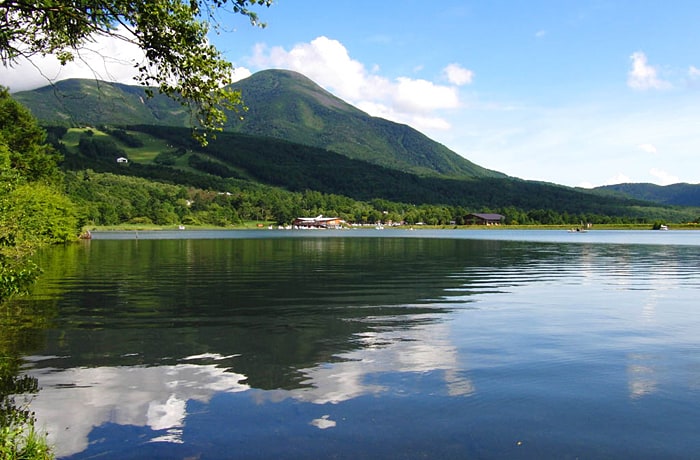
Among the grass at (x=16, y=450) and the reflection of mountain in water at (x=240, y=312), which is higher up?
the grass at (x=16, y=450)

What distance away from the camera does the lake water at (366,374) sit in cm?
1215

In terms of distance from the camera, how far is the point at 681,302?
3375 cm

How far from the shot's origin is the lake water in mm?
12148

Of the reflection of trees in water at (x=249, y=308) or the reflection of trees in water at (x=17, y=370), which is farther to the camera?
the reflection of trees in water at (x=249, y=308)

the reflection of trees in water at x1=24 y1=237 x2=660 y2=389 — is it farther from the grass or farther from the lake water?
the grass

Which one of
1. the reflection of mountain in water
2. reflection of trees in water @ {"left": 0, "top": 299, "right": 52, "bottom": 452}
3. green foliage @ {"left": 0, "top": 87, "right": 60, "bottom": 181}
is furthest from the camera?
green foliage @ {"left": 0, "top": 87, "right": 60, "bottom": 181}

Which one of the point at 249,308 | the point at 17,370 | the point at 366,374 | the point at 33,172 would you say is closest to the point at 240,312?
the point at 249,308

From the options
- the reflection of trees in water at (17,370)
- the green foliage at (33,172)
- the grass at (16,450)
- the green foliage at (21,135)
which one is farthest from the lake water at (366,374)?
the green foliage at (21,135)

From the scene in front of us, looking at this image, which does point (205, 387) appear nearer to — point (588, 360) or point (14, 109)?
point (588, 360)

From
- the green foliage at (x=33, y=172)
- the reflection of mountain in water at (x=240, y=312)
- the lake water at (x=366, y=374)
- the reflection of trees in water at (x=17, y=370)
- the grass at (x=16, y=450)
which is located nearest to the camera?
the grass at (x=16, y=450)

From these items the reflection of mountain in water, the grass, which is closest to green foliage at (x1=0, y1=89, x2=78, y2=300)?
the reflection of mountain in water

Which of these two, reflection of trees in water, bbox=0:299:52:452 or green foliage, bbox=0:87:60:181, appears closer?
reflection of trees in water, bbox=0:299:52:452

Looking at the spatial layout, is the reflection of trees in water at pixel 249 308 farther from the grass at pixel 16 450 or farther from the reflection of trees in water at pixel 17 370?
the grass at pixel 16 450

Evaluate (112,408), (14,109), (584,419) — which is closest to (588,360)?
(584,419)
